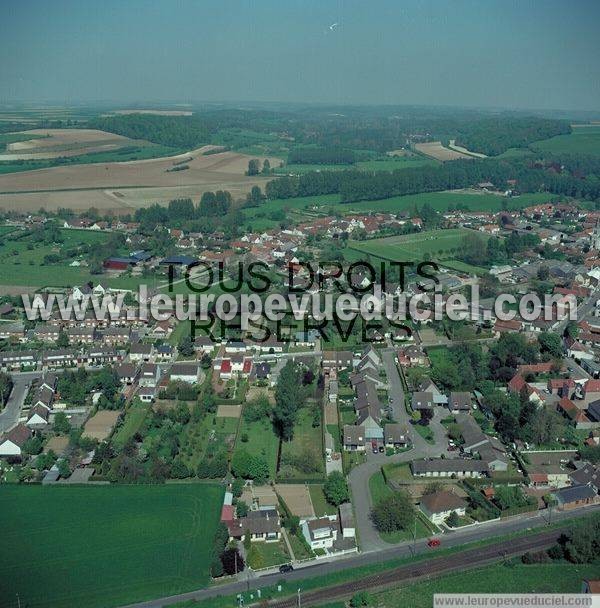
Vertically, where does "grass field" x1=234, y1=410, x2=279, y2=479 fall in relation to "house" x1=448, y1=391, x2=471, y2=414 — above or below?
below

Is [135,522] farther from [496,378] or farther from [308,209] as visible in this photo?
[308,209]

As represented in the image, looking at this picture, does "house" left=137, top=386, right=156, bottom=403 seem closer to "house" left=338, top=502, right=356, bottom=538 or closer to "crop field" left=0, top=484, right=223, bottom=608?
"crop field" left=0, top=484, right=223, bottom=608

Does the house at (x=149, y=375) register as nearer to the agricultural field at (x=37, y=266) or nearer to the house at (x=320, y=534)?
the house at (x=320, y=534)

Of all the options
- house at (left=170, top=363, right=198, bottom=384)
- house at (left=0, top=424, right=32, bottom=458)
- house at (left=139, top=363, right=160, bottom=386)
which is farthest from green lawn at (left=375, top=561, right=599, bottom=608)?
house at (left=139, top=363, right=160, bottom=386)

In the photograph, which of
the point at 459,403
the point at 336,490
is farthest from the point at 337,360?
the point at 336,490

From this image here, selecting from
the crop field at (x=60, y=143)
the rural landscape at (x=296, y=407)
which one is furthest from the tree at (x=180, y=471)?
the crop field at (x=60, y=143)

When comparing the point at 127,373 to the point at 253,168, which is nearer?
the point at 127,373

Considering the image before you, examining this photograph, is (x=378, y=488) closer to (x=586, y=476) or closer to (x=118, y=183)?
(x=586, y=476)
